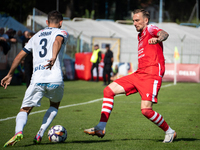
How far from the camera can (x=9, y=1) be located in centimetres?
3222

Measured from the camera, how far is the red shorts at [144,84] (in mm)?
5230

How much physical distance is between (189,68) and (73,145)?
15318 millimetres

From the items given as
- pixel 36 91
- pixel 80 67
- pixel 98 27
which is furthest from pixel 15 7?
pixel 36 91

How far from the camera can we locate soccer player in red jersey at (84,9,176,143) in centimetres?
523

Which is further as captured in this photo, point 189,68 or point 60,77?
point 189,68

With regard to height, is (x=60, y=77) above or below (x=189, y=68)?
above

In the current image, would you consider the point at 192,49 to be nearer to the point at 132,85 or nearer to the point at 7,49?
the point at 7,49

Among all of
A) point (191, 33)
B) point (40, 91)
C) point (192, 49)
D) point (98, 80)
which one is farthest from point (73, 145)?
point (191, 33)

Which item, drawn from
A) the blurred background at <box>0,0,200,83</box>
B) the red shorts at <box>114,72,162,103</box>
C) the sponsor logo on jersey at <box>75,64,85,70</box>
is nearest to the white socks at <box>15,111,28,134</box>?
the red shorts at <box>114,72,162,103</box>

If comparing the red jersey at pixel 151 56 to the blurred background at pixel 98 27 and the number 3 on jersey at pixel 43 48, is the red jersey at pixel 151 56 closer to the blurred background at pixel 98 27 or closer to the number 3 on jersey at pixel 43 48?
the number 3 on jersey at pixel 43 48

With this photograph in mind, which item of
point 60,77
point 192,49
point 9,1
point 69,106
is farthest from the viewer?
point 9,1

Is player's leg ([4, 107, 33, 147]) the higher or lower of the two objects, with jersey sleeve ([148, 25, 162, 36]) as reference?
lower

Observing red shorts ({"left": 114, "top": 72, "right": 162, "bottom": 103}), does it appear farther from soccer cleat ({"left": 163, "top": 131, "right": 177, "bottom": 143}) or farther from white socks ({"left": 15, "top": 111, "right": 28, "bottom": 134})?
white socks ({"left": 15, "top": 111, "right": 28, "bottom": 134})

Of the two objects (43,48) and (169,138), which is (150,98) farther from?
(43,48)
